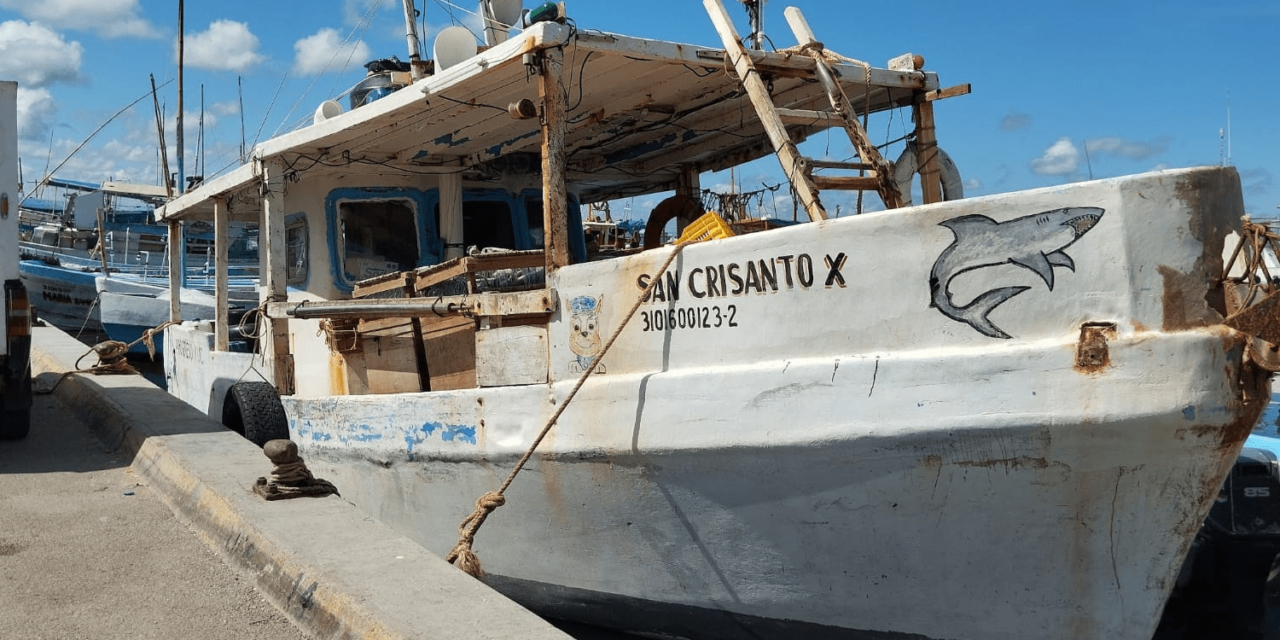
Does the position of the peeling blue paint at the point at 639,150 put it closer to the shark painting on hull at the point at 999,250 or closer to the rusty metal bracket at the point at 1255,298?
the shark painting on hull at the point at 999,250

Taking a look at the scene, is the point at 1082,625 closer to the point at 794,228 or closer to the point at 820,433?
the point at 820,433

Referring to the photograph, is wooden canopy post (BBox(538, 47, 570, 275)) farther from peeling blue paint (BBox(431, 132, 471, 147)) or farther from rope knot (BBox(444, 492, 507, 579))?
peeling blue paint (BBox(431, 132, 471, 147))

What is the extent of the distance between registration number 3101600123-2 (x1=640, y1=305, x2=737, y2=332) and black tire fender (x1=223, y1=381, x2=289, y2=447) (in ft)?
10.7

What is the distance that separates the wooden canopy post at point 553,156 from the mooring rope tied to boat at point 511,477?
0.55 meters

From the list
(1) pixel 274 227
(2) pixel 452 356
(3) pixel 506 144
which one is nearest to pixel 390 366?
(2) pixel 452 356

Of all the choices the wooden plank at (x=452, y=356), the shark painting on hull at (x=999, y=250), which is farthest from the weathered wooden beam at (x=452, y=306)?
the shark painting on hull at (x=999, y=250)

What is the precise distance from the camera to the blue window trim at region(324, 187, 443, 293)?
6910mm

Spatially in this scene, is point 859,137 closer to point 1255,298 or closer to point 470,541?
point 1255,298

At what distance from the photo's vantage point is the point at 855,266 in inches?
151

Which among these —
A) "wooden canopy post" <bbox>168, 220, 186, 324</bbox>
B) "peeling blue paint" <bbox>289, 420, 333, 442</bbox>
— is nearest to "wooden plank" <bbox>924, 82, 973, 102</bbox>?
"peeling blue paint" <bbox>289, 420, 333, 442</bbox>

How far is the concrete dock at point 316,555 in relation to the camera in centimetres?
310

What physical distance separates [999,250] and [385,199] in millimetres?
4593

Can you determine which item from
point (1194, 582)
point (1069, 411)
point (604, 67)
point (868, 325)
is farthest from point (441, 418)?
point (1194, 582)

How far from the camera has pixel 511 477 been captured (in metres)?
4.26
